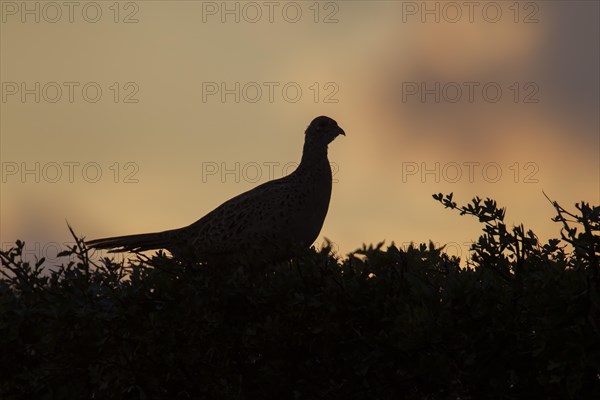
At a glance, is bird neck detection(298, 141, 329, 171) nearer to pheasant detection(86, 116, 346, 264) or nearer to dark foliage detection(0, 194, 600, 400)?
pheasant detection(86, 116, 346, 264)

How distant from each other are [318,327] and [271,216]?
10.8 feet

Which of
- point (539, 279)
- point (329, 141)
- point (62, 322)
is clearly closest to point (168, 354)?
point (62, 322)

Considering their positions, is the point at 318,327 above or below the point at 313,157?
below

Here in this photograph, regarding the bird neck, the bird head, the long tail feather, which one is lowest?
the long tail feather

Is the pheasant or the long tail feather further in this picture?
the long tail feather

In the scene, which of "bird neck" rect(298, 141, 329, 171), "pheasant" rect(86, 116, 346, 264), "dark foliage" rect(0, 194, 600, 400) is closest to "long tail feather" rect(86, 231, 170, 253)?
"pheasant" rect(86, 116, 346, 264)

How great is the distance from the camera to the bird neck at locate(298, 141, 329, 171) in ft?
29.4

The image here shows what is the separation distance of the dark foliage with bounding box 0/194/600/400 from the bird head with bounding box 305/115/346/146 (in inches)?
131

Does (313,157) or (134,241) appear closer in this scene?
(313,157)

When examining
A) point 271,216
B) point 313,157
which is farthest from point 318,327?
point 313,157

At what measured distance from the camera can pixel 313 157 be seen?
9.07 m

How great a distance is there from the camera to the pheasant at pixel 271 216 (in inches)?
324

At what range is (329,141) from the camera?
9359mm

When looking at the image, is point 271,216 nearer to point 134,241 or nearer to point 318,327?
point 134,241
